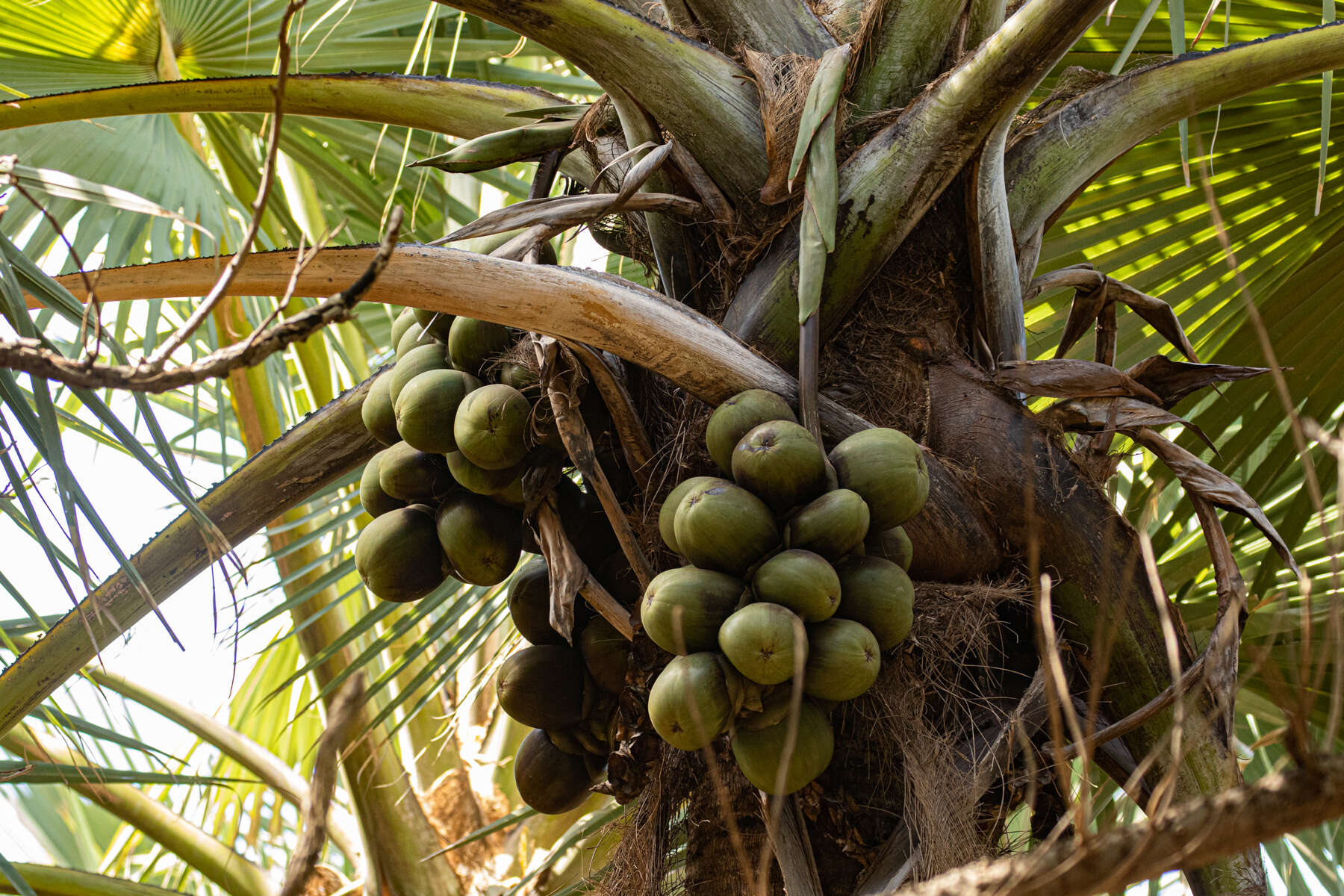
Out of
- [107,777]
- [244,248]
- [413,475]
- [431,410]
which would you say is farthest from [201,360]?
[107,777]

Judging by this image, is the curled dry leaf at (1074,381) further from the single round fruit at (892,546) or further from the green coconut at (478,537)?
the green coconut at (478,537)

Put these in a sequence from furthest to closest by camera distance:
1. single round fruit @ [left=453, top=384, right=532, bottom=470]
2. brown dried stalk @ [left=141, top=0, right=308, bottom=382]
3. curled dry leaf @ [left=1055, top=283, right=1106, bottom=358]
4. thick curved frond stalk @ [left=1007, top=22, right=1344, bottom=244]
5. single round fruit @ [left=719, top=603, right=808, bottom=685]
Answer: curled dry leaf @ [left=1055, top=283, right=1106, bottom=358] < thick curved frond stalk @ [left=1007, top=22, right=1344, bottom=244] < single round fruit @ [left=453, top=384, right=532, bottom=470] < single round fruit @ [left=719, top=603, right=808, bottom=685] < brown dried stalk @ [left=141, top=0, right=308, bottom=382]

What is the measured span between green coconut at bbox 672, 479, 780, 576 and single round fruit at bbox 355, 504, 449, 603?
45 cm

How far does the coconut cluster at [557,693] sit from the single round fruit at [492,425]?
0.79ft

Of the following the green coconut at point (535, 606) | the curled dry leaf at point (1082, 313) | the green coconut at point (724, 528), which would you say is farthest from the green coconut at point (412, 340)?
the curled dry leaf at point (1082, 313)

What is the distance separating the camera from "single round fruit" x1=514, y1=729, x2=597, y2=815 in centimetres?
163

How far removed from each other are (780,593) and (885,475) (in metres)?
0.18

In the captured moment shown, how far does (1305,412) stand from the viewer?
95.4 inches

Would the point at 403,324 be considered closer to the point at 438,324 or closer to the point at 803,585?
the point at 438,324

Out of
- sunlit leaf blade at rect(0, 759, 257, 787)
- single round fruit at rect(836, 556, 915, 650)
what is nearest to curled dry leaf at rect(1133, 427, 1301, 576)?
single round fruit at rect(836, 556, 915, 650)

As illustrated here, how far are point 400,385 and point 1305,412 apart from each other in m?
1.93

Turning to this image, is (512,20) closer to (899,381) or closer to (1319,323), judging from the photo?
(899,381)

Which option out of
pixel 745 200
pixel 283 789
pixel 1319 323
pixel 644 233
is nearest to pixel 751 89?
pixel 745 200

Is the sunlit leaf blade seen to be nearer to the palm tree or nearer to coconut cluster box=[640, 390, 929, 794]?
the palm tree
